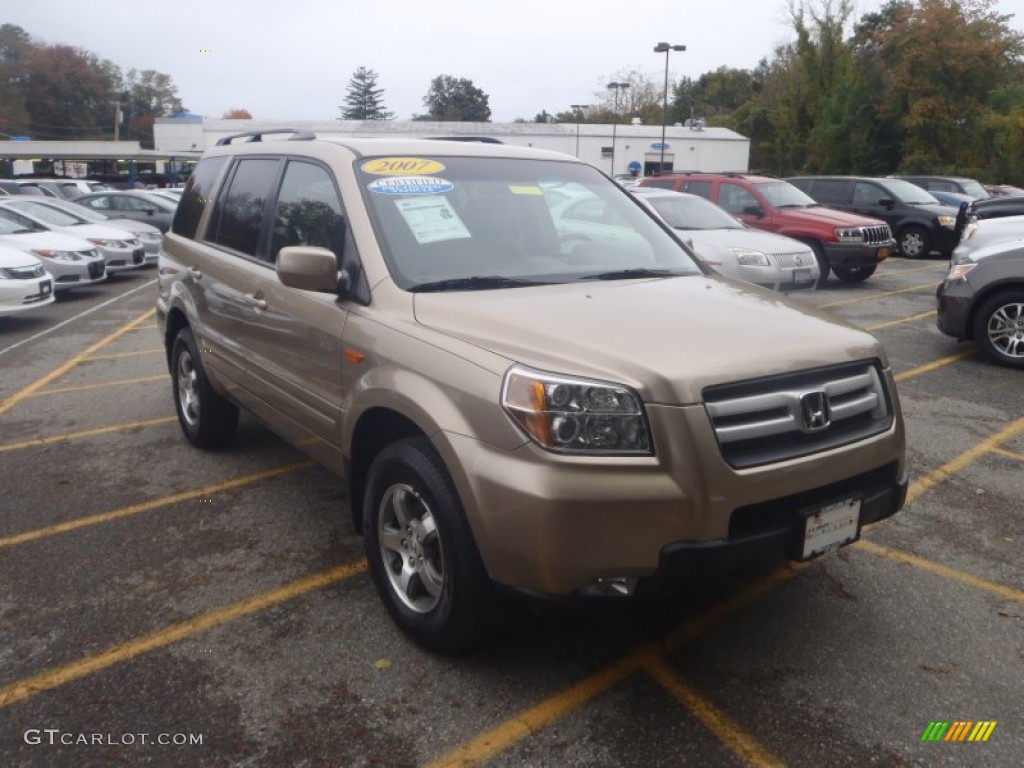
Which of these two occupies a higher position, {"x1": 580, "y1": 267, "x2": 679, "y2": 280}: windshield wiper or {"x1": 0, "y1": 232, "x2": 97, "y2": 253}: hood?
{"x1": 580, "y1": 267, "x2": 679, "y2": 280}: windshield wiper

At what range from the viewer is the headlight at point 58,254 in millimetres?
12984

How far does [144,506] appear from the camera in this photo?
480 centimetres

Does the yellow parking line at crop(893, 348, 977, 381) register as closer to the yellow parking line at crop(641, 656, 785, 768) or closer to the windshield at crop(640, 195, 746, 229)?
the windshield at crop(640, 195, 746, 229)

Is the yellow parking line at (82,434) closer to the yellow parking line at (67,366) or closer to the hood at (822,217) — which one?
the yellow parking line at (67,366)

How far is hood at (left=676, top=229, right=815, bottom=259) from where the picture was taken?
10852mm

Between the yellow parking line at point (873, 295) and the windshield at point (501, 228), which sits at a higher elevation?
the windshield at point (501, 228)

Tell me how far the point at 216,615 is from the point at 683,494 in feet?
6.92

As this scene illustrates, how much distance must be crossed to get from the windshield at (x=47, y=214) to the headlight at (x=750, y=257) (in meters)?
12.0

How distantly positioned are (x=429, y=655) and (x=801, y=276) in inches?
355

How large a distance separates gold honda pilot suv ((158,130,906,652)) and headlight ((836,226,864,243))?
379 inches

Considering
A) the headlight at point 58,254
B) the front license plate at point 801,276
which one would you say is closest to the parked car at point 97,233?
the headlight at point 58,254

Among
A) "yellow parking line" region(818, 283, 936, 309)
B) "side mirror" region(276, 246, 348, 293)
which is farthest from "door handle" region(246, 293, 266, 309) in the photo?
"yellow parking line" region(818, 283, 936, 309)

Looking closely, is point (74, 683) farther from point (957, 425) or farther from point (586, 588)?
point (957, 425)

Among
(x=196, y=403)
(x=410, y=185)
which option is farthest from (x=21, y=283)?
(x=410, y=185)
